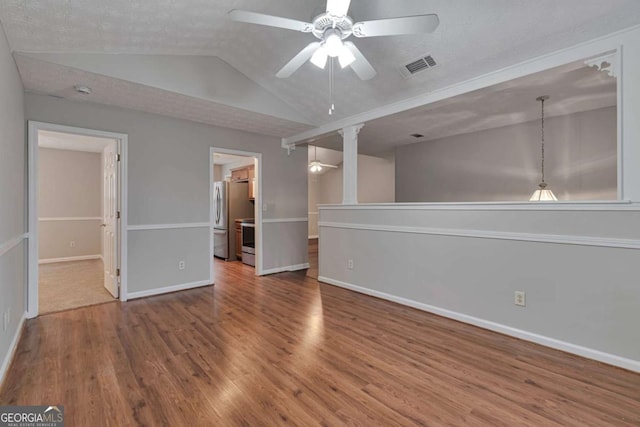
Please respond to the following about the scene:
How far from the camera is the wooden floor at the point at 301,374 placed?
1790 millimetres

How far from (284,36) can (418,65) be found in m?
1.40

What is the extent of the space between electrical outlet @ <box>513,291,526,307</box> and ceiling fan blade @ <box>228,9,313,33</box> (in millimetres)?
2877

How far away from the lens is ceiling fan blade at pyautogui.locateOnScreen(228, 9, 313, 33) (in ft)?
6.70

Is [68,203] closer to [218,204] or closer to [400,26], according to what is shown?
[218,204]

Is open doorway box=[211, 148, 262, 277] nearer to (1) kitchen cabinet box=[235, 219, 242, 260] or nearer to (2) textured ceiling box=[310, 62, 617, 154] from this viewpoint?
(1) kitchen cabinet box=[235, 219, 242, 260]

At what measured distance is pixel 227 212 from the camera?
6852mm

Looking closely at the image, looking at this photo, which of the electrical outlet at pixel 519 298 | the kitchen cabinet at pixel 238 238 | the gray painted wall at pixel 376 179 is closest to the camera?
the electrical outlet at pixel 519 298

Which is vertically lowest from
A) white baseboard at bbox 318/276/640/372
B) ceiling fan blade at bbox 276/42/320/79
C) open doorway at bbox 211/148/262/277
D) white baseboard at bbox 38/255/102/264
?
white baseboard at bbox 318/276/640/372

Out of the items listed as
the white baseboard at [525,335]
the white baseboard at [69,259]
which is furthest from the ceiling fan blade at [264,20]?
the white baseboard at [69,259]

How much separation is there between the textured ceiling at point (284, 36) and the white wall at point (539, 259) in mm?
235

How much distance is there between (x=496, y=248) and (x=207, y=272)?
12.6 feet

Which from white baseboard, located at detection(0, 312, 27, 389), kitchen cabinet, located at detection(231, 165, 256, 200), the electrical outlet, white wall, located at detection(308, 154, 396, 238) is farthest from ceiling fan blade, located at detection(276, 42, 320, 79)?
white wall, located at detection(308, 154, 396, 238)

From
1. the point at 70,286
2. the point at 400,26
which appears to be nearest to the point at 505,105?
the point at 400,26

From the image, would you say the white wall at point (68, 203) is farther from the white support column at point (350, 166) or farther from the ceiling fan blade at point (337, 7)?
the ceiling fan blade at point (337, 7)
